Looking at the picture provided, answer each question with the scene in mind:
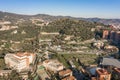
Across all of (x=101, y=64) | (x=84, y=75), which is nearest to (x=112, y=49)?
(x=101, y=64)

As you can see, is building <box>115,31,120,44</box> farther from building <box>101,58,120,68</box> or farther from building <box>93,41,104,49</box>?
building <box>101,58,120,68</box>

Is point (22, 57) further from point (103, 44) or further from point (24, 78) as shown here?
point (103, 44)

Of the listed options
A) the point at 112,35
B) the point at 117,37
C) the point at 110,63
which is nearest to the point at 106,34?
the point at 112,35

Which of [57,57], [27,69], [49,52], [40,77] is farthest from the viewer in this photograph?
[49,52]

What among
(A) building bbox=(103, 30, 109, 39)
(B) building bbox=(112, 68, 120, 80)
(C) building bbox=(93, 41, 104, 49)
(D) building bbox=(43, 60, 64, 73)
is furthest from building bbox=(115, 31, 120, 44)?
(B) building bbox=(112, 68, 120, 80)

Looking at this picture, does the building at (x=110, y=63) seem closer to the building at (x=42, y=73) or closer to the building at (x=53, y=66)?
the building at (x=53, y=66)

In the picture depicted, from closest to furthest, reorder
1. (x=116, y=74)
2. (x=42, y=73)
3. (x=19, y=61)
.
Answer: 1. (x=116, y=74)
2. (x=42, y=73)
3. (x=19, y=61)

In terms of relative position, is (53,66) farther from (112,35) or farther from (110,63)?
(112,35)

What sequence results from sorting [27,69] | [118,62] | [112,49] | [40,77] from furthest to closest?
[112,49]
[118,62]
[27,69]
[40,77]

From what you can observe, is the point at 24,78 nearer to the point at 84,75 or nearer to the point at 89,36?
the point at 84,75

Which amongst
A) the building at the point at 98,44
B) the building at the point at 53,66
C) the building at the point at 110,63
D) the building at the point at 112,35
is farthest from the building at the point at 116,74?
the building at the point at 112,35

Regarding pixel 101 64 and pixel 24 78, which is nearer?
pixel 24 78
